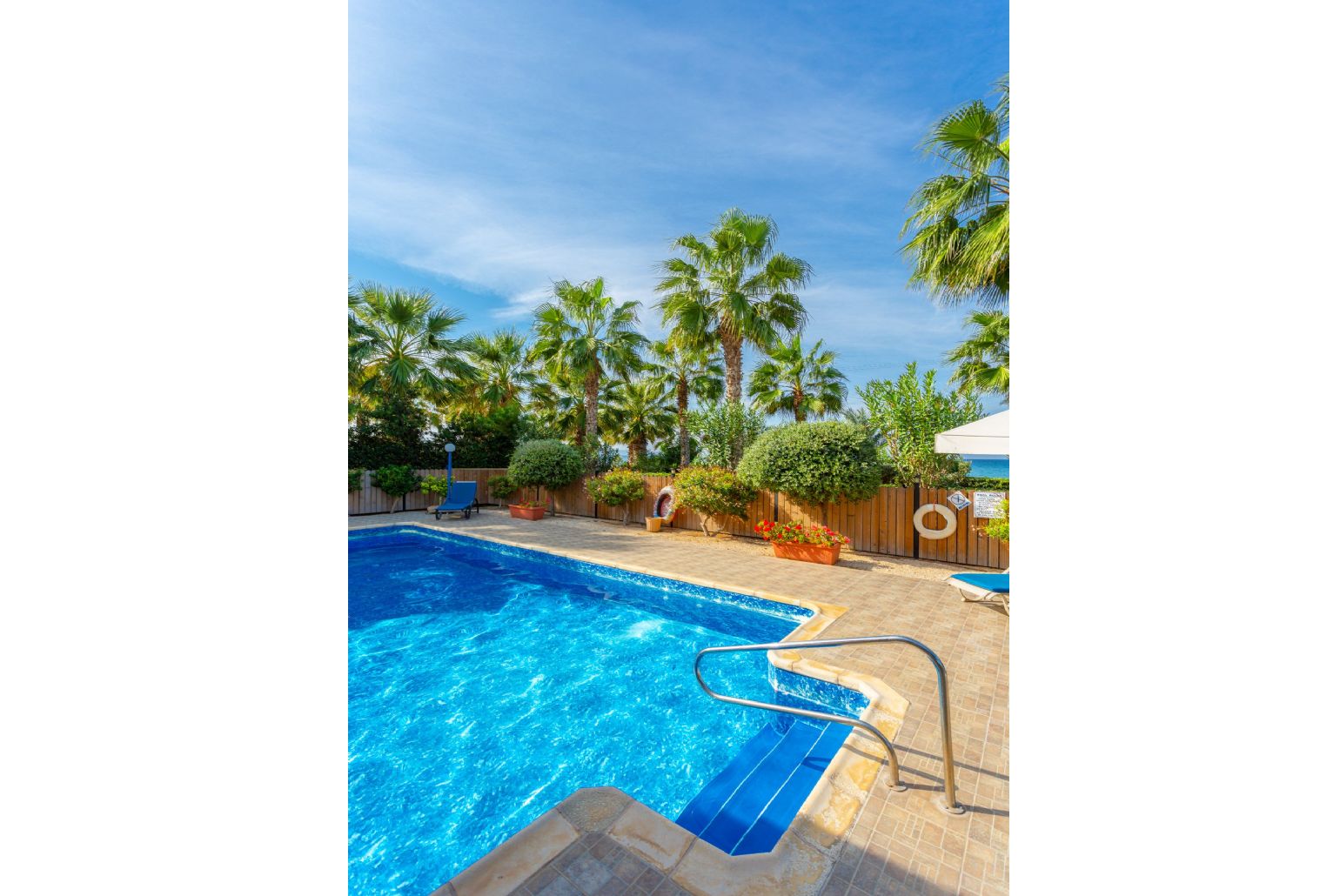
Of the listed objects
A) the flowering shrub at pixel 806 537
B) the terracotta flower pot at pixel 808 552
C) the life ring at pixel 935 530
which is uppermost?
the life ring at pixel 935 530

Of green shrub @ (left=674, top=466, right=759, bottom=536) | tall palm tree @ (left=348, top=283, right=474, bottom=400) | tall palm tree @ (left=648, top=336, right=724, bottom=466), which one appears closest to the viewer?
green shrub @ (left=674, top=466, right=759, bottom=536)

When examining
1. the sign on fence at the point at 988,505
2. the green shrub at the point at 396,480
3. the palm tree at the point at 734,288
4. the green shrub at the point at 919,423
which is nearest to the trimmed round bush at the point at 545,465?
the green shrub at the point at 396,480

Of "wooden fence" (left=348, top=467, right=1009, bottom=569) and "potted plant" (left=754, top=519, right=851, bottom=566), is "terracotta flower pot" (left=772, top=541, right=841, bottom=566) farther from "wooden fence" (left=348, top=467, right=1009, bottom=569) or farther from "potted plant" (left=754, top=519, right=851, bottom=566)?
"wooden fence" (left=348, top=467, right=1009, bottom=569)

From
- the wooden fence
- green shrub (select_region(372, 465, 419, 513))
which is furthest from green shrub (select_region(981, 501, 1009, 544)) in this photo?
green shrub (select_region(372, 465, 419, 513))

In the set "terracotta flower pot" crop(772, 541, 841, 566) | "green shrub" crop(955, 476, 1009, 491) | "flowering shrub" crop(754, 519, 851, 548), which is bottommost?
"terracotta flower pot" crop(772, 541, 841, 566)

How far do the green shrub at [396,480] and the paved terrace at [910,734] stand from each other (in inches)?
375

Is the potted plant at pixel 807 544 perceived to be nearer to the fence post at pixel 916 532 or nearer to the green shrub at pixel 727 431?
the fence post at pixel 916 532

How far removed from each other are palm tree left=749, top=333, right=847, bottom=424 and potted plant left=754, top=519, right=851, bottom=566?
920cm

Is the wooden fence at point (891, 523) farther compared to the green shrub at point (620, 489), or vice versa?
the green shrub at point (620, 489)

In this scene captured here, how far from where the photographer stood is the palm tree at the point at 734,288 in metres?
12.1

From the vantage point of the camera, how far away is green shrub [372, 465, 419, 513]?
14.9 m

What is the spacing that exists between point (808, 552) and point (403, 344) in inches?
534

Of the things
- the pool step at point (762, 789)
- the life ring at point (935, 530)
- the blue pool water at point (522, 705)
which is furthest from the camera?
the life ring at point (935, 530)
